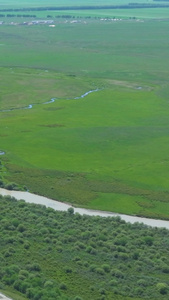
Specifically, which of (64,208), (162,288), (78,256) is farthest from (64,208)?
(162,288)

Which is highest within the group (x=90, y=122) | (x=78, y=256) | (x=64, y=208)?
(x=90, y=122)

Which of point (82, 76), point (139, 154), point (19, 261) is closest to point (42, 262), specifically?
point (19, 261)

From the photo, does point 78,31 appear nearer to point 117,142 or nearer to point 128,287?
point 117,142

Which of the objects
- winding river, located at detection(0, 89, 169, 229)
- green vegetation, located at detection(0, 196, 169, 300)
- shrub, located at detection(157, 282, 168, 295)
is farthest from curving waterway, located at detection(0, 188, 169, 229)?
shrub, located at detection(157, 282, 168, 295)

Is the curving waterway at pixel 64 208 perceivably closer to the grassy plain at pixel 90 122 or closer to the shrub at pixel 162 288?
the grassy plain at pixel 90 122

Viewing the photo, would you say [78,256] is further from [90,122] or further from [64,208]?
[90,122]

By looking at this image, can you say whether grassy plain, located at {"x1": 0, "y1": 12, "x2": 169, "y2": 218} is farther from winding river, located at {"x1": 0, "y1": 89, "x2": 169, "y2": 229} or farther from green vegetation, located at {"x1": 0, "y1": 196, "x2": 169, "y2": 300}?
A: green vegetation, located at {"x1": 0, "y1": 196, "x2": 169, "y2": 300}

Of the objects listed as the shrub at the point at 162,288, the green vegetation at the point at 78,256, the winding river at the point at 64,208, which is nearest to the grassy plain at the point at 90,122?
the winding river at the point at 64,208
